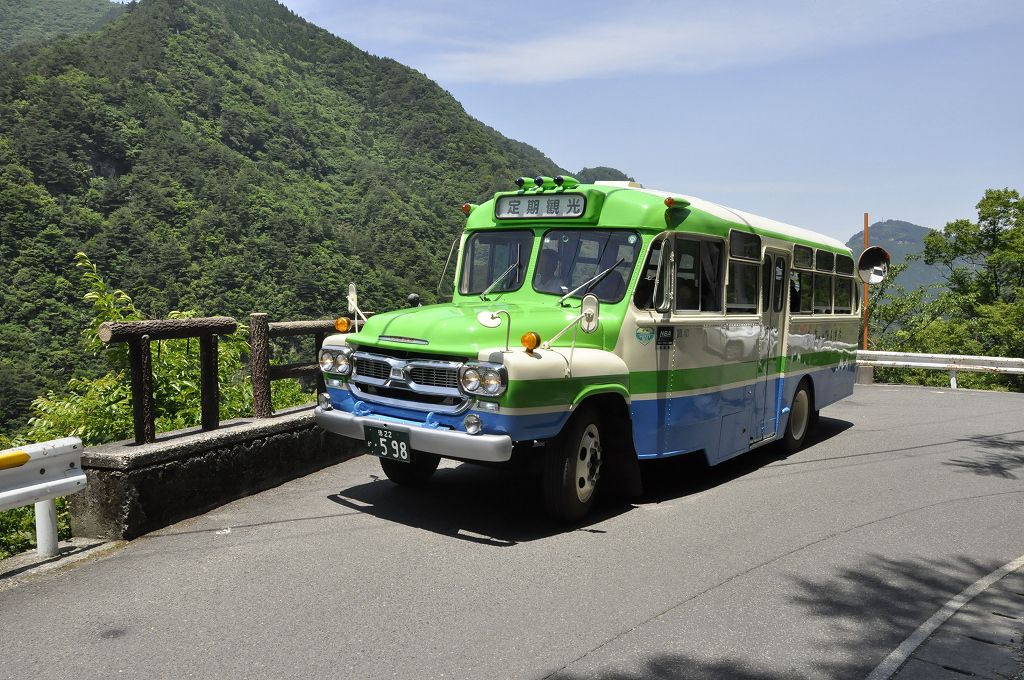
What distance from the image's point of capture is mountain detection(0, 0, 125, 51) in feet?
473

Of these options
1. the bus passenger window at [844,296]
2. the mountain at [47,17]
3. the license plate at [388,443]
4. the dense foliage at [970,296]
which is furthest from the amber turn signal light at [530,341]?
the mountain at [47,17]

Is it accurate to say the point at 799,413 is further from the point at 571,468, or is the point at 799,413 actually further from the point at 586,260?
the point at 571,468

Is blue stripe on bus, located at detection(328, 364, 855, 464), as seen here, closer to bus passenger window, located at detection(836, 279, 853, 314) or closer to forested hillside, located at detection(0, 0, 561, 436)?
bus passenger window, located at detection(836, 279, 853, 314)

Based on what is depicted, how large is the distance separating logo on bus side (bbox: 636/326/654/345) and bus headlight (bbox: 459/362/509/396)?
1654 millimetres

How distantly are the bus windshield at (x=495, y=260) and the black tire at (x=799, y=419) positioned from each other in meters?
4.25

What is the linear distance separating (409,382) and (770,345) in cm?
469

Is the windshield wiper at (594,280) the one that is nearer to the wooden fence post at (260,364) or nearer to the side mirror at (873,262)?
the wooden fence post at (260,364)

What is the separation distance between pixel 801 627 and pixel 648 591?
36.5 inches

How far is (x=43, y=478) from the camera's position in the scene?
562cm

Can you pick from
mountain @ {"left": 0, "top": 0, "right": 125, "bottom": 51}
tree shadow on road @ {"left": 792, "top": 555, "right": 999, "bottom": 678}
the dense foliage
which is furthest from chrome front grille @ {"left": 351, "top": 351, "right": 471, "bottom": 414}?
mountain @ {"left": 0, "top": 0, "right": 125, "bottom": 51}

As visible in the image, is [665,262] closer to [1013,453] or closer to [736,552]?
[736,552]

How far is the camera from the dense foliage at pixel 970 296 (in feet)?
129

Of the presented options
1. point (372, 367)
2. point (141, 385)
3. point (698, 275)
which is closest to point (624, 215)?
point (698, 275)

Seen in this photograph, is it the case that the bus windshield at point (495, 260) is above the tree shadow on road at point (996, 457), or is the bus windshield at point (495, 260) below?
above
